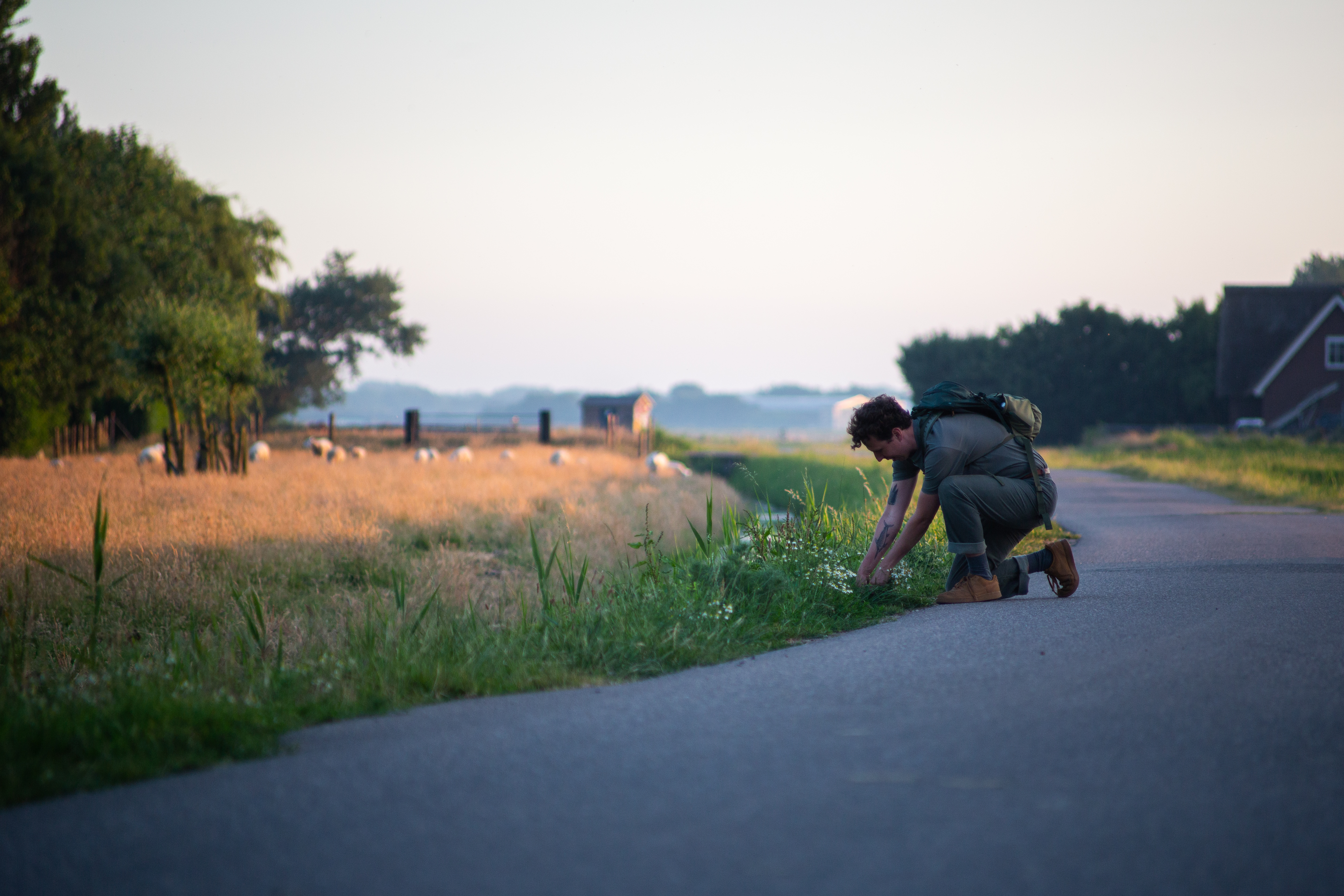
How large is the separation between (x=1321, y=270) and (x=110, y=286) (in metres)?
89.7

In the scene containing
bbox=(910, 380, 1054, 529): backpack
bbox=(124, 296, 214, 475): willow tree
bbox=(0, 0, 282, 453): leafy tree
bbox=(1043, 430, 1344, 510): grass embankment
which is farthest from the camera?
bbox=(0, 0, 282, 453): leafy tree

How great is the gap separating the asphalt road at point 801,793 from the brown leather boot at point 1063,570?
4.49 ft

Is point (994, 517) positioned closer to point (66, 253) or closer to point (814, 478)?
point (814, 478)

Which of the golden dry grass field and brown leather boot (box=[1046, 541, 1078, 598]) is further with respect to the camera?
the golden dry grass field

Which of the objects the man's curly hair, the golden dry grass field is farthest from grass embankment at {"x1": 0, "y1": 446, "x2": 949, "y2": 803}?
the man's curly hair

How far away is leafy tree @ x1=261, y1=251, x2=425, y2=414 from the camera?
48.8m

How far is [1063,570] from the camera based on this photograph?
19.4 ft

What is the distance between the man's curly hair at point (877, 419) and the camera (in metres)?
5.59

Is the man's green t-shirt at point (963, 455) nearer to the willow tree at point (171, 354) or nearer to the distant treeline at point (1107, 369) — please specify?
the willow tree at point (171, 354)

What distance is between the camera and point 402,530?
13117 mm

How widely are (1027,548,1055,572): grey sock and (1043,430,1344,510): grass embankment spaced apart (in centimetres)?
862

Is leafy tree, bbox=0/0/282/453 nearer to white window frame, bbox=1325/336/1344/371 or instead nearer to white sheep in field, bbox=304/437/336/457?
white sheep in field, bbox=304/437/336/457

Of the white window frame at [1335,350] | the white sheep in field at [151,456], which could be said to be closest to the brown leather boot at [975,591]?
the white sheep in field at [151,456]

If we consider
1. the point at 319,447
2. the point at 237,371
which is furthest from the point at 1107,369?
the point at 237,371
